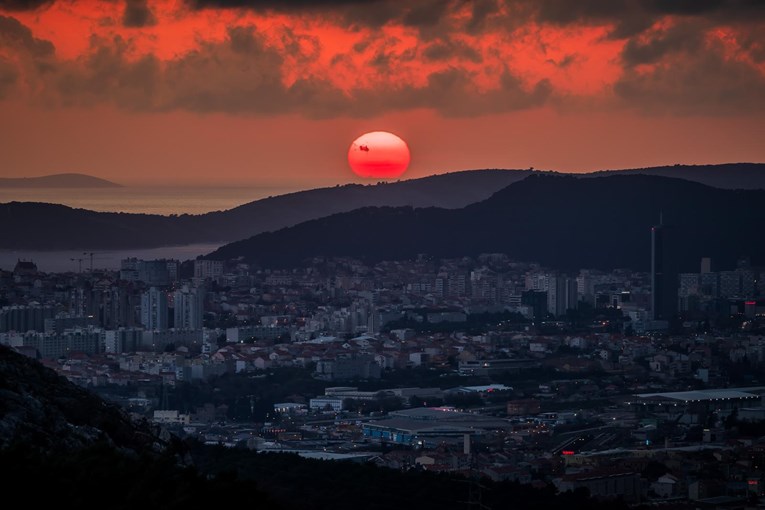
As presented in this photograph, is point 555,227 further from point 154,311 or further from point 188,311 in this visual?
point 154,311

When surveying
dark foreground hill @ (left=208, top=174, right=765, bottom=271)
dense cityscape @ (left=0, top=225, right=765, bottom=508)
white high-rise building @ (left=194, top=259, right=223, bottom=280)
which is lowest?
dense cityscape @ (left=0, top=225, right=765, bottom=508)

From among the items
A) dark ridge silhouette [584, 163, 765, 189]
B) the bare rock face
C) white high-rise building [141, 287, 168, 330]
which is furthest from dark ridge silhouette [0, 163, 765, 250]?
the bare rock face

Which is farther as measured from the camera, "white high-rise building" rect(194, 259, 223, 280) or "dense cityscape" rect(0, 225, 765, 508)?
"white high-rise building" rect(194, 259, 223, 280)

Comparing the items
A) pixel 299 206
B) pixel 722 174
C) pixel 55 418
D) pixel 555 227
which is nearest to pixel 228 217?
pixel 299 206

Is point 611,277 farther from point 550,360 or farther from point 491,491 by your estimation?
point 491,491

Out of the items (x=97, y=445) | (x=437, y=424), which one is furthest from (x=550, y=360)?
(x=97, y=445)

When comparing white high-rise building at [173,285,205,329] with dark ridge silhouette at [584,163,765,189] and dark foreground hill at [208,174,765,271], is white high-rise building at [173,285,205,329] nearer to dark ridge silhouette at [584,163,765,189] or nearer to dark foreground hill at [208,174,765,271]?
dark foreground hill at [208,174,765,271]

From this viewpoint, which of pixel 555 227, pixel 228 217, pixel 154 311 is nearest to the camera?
pixel 154 311
